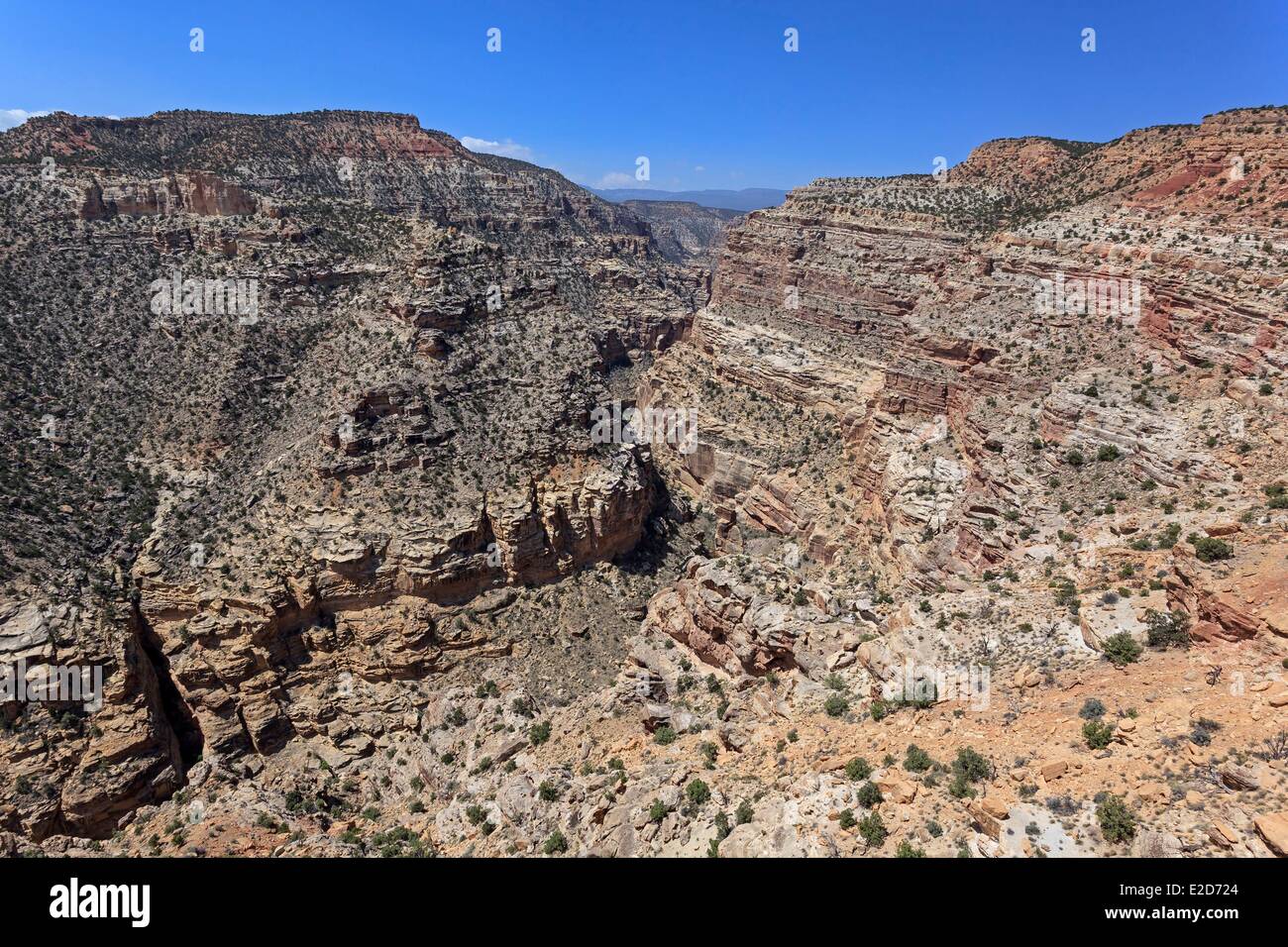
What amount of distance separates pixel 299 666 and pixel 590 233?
4959 inches

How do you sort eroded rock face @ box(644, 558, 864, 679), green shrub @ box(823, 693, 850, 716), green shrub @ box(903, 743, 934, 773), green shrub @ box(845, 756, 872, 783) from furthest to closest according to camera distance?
eroded rock face @ box(644, 558, 864, 679)
green shrub @ box(823, 693, 850, 716)
green shrub @ box(845, 756, 872, 783)
green shrub @ box(903, 743, 934, 773)

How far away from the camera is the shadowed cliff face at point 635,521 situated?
18406 mm

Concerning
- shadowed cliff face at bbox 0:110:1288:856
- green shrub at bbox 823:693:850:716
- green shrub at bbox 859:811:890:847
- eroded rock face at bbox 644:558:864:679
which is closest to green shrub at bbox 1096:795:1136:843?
shadowed cliff face at bbox 0:110:1288:856

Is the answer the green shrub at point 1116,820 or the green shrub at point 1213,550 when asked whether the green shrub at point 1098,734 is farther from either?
the green shrub at point 1213,550

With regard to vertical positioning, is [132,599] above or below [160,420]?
below

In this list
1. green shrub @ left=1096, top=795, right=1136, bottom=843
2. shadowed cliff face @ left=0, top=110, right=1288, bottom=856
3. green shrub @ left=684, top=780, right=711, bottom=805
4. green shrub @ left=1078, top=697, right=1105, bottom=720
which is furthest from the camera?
green shrub @ left=684, top=780, right=711, bottom=805

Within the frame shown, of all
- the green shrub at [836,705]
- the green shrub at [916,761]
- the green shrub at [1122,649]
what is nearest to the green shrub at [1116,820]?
the green shrub at [916,761]

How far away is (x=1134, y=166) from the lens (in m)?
48.7

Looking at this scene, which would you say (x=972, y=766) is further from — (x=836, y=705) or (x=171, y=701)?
(x=171, y=701)

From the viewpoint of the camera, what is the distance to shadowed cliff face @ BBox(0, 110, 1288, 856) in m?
18.4

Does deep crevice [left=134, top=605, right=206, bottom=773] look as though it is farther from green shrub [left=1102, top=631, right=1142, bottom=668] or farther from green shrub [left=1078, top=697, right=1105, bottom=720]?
green shrub [left=1102, top=631, right=1142, bottom=668]

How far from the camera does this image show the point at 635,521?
141ft
